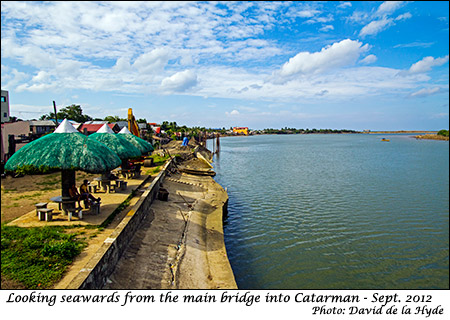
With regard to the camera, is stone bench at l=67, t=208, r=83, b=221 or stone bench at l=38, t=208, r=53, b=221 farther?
stone bench at l=67, t=208, r=83, b=221

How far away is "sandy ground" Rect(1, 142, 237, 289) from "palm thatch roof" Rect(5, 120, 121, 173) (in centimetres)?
198

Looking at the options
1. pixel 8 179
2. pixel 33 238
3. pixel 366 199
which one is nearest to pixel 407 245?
pixel 366 199

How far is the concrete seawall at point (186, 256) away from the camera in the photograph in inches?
249

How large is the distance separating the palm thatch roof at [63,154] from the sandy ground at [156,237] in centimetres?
198

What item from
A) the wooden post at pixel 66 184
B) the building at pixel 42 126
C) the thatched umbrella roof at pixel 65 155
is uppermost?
the building at pixel 42 126

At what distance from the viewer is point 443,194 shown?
24516mm

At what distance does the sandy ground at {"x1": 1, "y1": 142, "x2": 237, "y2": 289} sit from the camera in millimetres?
8117

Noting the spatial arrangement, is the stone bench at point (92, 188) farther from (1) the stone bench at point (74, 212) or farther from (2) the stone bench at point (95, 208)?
(1) the stone bench at point (74, 212)

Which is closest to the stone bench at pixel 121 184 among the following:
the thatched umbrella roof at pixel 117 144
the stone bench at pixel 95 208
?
the thatched umbrella roof at pixel 117 144

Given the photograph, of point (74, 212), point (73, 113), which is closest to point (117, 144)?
point (74, 212)

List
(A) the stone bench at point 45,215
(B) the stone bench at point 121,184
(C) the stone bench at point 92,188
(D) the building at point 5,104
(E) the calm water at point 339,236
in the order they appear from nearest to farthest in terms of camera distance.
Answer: (A) the stone bench at point 45,215
(E) the calm water at point 339,236
(C) the stone bench at point 92,188
(B) the stone bench at point 121,184
(D) the building at point 5,104

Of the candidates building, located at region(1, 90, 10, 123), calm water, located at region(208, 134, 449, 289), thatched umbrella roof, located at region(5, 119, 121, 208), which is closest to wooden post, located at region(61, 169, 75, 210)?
thatched umbrella roof, located at region(5, 119, 121, 208)

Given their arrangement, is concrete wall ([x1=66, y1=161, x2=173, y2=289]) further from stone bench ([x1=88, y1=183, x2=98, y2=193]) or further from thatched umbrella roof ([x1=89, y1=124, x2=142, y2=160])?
thatched umbrella roof ([x1=89, y1=124, x2=142, y2=160])
